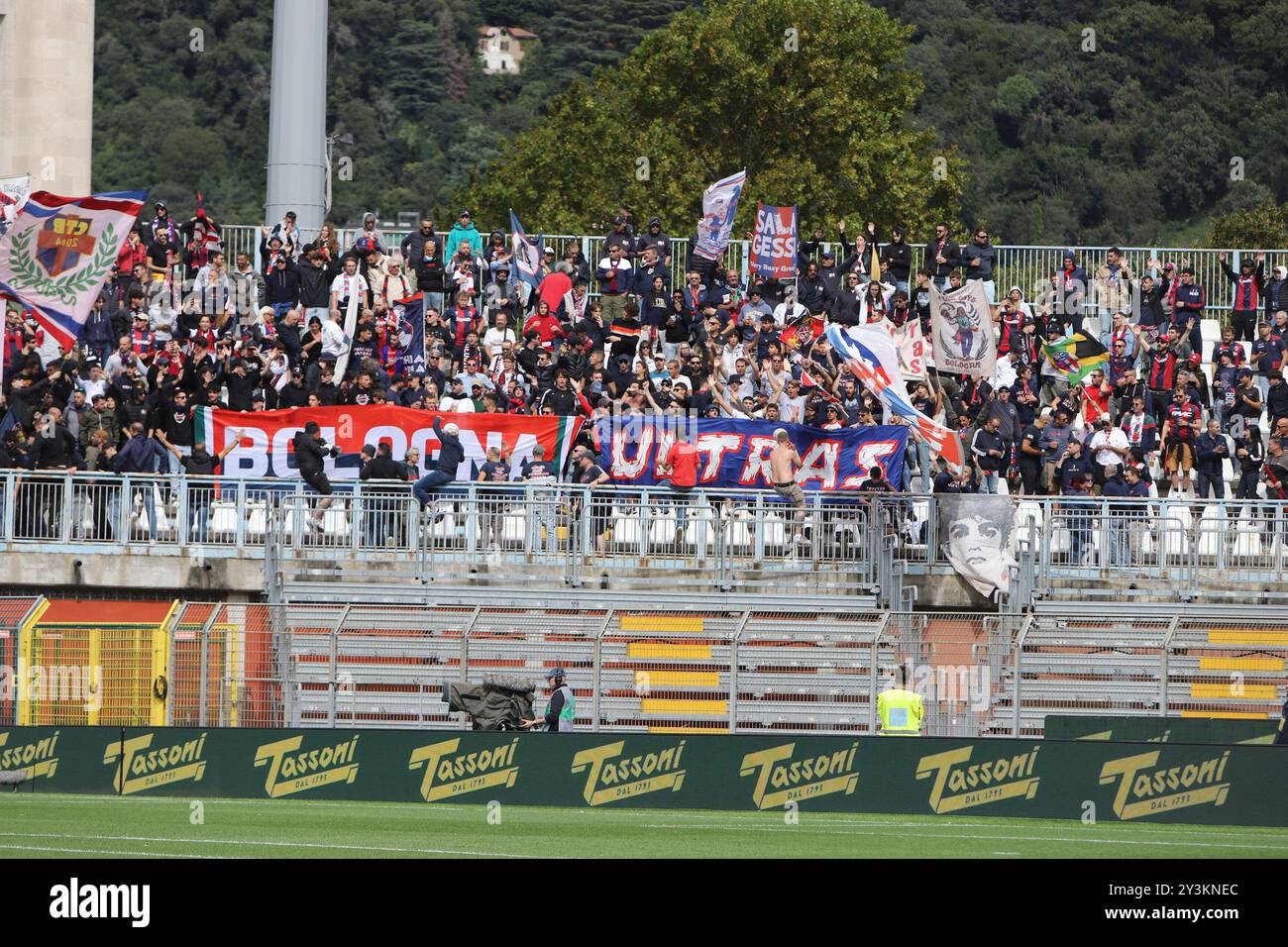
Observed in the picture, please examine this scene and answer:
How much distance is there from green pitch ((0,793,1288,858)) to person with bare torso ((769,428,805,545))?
26.1 feet

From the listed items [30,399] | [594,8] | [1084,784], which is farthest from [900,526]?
[594,8]

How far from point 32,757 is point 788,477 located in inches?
420

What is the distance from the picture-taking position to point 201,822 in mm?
17672

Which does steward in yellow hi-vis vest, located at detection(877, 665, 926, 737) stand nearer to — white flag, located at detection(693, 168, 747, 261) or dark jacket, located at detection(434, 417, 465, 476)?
dark jacket, located at detection(434, 417, 465, 476)

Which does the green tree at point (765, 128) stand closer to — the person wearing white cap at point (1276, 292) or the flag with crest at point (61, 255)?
the person wearing white cap at point (1276, 292)

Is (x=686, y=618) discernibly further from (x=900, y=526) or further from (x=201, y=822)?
(x=201, y=822)

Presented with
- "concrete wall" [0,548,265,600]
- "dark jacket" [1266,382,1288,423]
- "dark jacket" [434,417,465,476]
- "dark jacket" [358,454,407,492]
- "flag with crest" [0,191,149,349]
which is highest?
"flag with crest" [0,191,149,349]

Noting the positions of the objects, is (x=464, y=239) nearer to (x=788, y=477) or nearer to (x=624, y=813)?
(x=788, y=477)

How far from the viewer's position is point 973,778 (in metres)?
20.2

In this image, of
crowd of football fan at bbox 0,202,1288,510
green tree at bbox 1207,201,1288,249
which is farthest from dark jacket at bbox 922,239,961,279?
green tree at bbox 1207,201,1288,249

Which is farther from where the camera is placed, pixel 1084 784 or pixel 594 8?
pixel 594 8

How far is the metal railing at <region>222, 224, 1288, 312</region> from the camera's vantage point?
3831 centimetres

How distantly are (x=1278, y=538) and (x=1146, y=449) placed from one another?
10.8 ft

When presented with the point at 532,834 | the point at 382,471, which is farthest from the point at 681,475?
the point at 532,834
